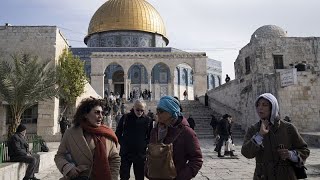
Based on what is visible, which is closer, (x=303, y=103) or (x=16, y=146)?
(x=16, y=146)

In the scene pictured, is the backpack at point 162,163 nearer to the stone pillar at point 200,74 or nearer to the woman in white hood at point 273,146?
the woman in white hood at point 273,146

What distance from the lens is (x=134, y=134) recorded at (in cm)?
424

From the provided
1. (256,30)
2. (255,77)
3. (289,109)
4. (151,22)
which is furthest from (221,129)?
(151,22)

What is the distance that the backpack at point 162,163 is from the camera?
7.73ft

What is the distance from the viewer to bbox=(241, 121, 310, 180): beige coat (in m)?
2.44

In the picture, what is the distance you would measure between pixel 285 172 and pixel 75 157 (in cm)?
157

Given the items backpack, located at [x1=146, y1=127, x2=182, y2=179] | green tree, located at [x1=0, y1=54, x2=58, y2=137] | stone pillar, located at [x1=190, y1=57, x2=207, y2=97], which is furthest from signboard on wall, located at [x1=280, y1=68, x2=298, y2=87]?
stone pillar, located at [x1=190, y1=57, x2=207, y2=97]

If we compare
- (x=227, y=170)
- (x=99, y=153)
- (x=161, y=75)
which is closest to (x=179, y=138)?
(x=99, y=153)

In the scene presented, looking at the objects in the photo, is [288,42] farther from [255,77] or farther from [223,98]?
[223,98]

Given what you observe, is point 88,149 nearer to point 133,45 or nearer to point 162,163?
point 162,163

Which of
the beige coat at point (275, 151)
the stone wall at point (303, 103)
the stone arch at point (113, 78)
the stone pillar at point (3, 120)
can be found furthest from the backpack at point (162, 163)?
the stone arch at point (113, 78)

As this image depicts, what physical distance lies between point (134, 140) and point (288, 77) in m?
10.9

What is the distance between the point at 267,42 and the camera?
16031 millimetres

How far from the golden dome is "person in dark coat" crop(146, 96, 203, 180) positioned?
32.8m
